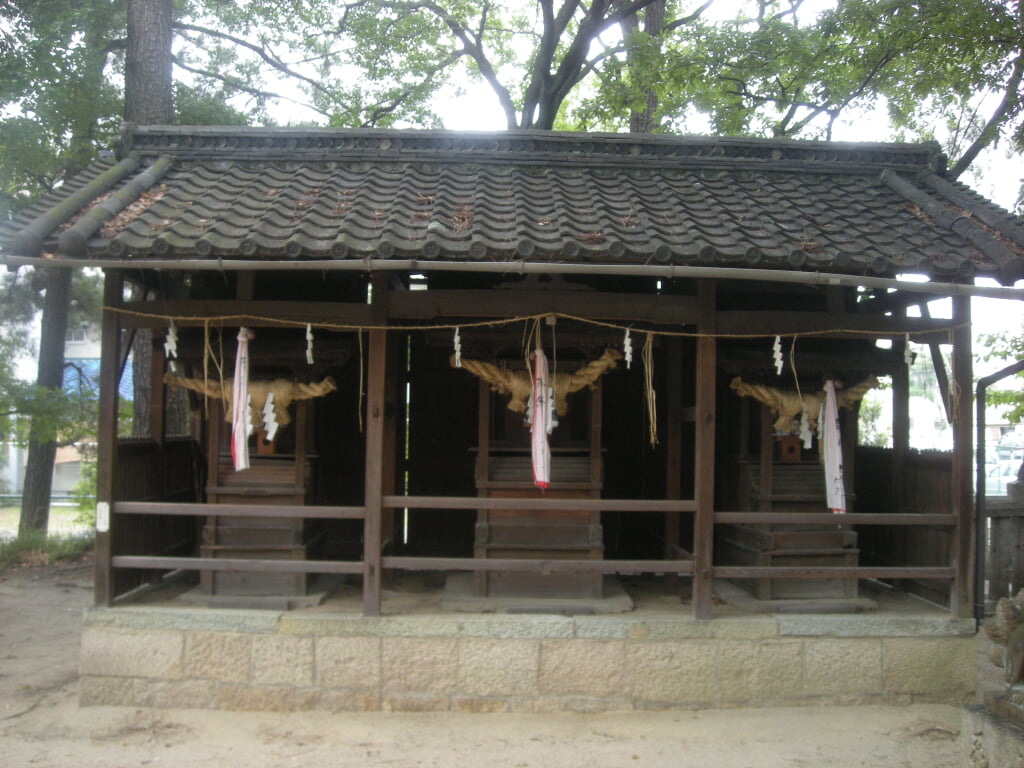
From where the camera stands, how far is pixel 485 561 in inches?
269

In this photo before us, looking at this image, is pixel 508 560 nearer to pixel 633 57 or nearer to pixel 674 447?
pixel 674 447

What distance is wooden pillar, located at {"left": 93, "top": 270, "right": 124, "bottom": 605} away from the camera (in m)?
6.81

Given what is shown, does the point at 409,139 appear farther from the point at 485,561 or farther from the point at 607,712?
the point at 607,712

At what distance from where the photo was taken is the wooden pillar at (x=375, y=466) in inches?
265

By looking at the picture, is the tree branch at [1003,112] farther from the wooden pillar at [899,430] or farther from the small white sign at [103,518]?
the small white sign at [103,518]

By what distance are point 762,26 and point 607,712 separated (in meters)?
14.1

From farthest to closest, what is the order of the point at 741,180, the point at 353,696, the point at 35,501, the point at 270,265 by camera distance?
1. the point at 35,501
2. the point at 741,180
3. the point at 353,696
4. the point at 270,265

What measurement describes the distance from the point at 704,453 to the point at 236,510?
13.1 ft

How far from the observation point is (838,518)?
6852 mm

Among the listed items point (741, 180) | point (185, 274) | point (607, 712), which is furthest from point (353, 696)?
point (741, 180)

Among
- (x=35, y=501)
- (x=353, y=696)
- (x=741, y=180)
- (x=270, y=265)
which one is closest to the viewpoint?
(x=270, y=265)

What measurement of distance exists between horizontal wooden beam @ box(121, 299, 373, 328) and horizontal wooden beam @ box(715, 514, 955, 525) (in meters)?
3.54

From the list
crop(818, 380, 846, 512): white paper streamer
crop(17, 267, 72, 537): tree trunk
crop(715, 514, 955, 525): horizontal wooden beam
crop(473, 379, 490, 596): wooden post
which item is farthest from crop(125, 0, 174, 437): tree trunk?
crop(818, 380, 846, 512): white paper streamer

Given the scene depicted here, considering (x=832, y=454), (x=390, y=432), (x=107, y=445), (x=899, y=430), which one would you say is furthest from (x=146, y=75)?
(x=899, y=430)
